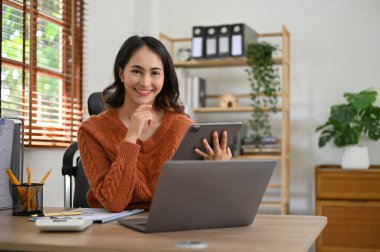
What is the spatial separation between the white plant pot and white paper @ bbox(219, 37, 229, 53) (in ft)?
3.69

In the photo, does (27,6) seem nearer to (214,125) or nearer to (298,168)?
(214,125)

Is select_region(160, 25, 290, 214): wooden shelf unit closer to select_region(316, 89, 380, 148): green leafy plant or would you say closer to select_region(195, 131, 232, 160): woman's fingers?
select_region(316, 89, 380, 148): green leafy plant

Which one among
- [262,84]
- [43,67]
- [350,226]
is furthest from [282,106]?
[43,67]

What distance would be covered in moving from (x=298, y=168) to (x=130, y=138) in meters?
2.94

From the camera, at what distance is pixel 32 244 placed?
106 centimetres

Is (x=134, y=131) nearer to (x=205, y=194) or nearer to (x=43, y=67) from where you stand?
(x=205, y=194)

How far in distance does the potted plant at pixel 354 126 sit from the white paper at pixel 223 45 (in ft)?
2.85

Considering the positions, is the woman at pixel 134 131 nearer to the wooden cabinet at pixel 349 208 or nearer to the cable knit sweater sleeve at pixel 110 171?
the cable knit sweater sleeve at pixel 110 171

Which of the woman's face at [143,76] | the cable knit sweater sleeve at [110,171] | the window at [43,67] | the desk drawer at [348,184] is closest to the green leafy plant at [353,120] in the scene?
the desk drawer at [348,184]

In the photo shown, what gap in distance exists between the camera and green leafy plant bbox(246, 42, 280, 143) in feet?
13.8

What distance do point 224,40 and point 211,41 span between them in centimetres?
10

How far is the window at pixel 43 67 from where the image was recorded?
302 cm

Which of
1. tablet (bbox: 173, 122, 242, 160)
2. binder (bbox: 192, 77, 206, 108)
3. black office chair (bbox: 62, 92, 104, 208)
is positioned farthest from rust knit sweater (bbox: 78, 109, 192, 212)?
binder (bbox: 192, 77, 206, 108)

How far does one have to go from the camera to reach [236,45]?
425cm
